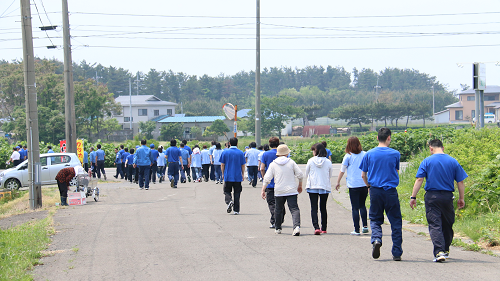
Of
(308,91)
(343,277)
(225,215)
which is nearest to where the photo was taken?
(343,277)

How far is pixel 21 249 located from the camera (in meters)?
7.63

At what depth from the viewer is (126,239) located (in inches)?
342

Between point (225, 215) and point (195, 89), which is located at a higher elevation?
point (195, 89)

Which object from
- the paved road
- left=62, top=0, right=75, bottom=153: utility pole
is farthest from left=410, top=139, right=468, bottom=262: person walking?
left=62, top=0, right=75, bottom=153: utility pole

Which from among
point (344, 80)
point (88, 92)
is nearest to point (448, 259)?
point (88, 92)

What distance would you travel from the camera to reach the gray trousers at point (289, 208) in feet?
29.2

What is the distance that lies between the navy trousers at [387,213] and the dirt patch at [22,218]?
8.78 metres

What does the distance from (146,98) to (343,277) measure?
7979 centimetres

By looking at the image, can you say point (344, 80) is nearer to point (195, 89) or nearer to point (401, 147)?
point (195, 89)

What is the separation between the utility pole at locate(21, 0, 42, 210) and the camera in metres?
13.8

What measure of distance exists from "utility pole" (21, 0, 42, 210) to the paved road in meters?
2.35

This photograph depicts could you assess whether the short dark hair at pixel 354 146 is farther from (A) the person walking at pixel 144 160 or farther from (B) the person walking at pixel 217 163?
(B) the person walking at pixel 217 163

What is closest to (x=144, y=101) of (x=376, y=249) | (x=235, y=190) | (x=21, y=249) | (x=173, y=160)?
(x=173, y=160)

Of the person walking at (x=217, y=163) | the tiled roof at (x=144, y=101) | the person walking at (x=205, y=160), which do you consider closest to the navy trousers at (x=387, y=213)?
the person walking at (x=217, y=163)
